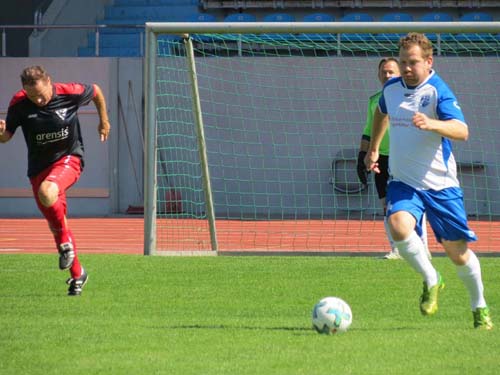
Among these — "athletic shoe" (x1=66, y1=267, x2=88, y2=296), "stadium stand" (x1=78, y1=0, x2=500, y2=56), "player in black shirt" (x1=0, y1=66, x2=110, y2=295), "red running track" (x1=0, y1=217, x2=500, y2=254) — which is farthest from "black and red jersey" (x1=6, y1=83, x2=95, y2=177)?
"stadium stand" (x1=78, y1=0, x2=500, y2=56)

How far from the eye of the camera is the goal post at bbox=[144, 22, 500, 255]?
20.3 meters

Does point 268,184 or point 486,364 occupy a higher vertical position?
point 268,184

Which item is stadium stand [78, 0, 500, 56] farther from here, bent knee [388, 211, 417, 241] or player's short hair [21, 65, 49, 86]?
bent knee [388, 211, 417, 241]

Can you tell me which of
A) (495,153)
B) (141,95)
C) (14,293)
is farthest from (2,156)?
(14,293)

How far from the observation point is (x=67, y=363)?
6266 mm

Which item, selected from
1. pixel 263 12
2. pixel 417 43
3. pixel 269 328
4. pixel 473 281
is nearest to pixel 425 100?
pixel 417 43

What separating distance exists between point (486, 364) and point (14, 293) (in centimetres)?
484

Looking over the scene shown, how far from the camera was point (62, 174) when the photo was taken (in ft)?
32.2

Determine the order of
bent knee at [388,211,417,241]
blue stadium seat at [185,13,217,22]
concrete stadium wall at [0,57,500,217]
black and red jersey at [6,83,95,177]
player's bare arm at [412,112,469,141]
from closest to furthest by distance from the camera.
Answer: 1. player's bare arm at [412,112,469,141]
2. bent knee at [388,211,417,241]
3. black and red jersey at [6,83,95,177]
4. concrete stadium wall at [0,57,500,217]
5. blue stadium seat at [185,13,217,22]

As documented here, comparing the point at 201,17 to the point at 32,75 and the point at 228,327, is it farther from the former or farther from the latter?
the point at 228,327

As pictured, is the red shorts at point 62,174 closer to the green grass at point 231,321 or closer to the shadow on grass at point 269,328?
the green grass at point 231,321

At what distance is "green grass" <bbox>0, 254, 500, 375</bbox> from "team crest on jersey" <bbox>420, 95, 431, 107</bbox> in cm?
150

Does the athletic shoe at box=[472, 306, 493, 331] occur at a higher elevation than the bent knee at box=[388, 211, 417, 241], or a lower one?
lower

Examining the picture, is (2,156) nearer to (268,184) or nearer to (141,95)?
(141,95)
